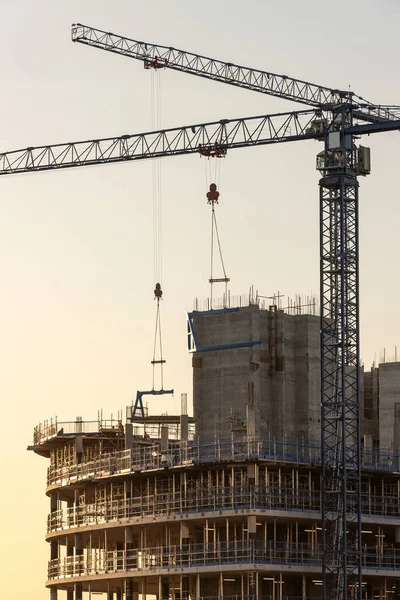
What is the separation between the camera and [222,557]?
5162 inches

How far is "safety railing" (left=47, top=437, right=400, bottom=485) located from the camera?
431 feet

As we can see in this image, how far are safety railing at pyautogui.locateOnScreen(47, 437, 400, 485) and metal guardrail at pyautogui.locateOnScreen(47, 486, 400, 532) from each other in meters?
2.32

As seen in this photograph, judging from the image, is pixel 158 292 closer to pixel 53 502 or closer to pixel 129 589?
pixel 53 502

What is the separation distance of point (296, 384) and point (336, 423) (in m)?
14.6

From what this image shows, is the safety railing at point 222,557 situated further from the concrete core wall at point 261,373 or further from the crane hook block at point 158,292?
the crane hook block at point 158,292

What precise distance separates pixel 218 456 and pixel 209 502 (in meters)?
3.50

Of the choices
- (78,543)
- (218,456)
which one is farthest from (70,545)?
(218,456)

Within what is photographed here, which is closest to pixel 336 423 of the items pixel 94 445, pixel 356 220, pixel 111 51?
pixel 356 220

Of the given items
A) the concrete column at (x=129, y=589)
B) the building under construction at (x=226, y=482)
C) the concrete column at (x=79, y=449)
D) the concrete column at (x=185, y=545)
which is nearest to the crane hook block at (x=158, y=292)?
the building under construction at (x=226, y=482)

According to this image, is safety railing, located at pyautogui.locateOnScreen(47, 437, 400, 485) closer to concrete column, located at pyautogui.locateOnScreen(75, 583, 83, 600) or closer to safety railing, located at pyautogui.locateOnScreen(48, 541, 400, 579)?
safety railing, located at pyautogui.locateOnScreen(48, 541, 400, 579)

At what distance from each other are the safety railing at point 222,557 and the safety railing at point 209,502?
2655 millimetres

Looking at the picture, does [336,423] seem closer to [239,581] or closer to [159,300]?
[239,581]

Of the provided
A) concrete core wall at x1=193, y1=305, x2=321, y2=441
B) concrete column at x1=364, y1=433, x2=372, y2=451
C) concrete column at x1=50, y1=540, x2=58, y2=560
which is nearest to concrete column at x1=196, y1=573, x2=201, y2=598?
concrete core wall at x1=193, y1=305, x2=321, y2=441

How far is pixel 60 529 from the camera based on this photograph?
153500mm
